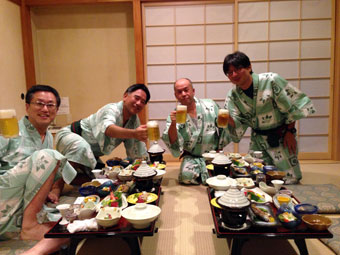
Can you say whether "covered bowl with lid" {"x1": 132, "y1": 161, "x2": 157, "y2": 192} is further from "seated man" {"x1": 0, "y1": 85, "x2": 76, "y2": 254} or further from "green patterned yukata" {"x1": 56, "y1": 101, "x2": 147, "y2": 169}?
"green patterned yukata" {"x1": 56, "y1": 101, "x2": 147, "y2": 169}

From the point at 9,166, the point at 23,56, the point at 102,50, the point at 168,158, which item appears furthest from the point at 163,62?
the point at 9,166

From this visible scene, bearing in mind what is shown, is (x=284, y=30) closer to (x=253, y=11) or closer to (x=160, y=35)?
(x=253, y=11)

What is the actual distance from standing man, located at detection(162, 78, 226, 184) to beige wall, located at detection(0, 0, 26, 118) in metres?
2.75

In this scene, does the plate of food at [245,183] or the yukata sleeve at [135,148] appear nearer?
the plate of food at [245,183]

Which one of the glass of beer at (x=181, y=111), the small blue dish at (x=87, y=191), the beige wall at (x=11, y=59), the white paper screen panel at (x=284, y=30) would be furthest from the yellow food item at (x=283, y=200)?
the beige wall at (x=11, y=59)

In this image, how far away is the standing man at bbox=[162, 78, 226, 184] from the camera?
3.28 m

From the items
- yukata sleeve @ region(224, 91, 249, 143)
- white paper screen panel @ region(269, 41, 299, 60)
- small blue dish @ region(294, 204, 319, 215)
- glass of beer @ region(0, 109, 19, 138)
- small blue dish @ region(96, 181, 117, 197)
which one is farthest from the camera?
white paper screen panel @ region(269, 41, 299, 60)

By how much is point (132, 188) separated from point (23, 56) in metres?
3.96

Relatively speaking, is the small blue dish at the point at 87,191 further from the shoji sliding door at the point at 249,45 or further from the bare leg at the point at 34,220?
the shoji sliding door at the point at 249,45

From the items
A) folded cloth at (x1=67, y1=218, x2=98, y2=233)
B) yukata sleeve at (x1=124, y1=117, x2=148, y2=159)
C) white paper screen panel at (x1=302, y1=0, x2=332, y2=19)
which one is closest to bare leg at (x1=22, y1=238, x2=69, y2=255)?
folded cloth at (x1=67, y1=218, x2=98, y2=233)

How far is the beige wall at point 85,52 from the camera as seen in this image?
4.95 meters

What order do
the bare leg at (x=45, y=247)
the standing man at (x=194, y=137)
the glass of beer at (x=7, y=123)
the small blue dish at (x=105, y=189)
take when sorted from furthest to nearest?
the standing man at (x=194, y=137)
the small blue dish at (x=105, y=189)
the glass of beer at (x=7, y=123)
the bare leg at (x=45, y=247)

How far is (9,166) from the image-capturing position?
2.16 m

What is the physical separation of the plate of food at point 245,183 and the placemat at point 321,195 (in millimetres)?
886
